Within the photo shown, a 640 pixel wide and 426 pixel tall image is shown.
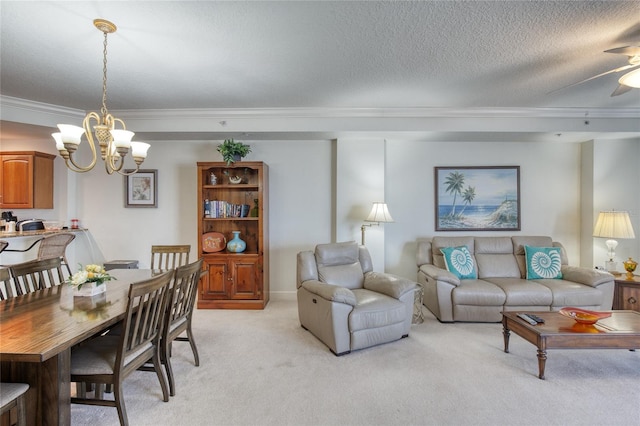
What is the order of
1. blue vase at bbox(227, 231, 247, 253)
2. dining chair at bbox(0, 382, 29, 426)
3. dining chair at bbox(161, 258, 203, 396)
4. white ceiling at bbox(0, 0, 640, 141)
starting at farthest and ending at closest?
blue vase at bbox(227, 231, 247, 253)
dining chair at bbox(161, 258, 203, 396)
white ceiling at bbox(0, 0, 640, 141)
dining chair at bbox(0, 382, 29, 426)

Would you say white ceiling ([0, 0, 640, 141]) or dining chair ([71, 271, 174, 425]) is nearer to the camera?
dining chair ([71, 271, 174, 425])

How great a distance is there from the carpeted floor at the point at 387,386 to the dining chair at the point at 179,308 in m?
0.24

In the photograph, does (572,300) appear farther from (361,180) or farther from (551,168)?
(361,180)

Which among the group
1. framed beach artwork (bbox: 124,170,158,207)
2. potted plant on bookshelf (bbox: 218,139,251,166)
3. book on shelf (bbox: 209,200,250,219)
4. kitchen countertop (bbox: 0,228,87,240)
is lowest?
kitchen countertop (bbox: 0,228,87,240)

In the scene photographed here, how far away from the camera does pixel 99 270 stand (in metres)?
2.32

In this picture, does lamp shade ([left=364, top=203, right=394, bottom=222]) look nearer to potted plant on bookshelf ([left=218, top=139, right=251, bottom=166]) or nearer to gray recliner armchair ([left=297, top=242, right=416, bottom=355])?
gray recliner armchair ([left=297, top=242, right=416, bottom=355])

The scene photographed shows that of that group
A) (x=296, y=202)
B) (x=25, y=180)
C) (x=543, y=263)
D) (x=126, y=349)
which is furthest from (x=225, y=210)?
(x=543, y=263)

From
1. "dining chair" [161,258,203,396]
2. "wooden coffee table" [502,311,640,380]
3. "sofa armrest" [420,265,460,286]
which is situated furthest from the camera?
"sofa armrest" [420,265,460,286]

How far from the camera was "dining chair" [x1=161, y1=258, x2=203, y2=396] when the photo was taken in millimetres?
2189

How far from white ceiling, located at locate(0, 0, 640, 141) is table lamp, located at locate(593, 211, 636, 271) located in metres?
1.41

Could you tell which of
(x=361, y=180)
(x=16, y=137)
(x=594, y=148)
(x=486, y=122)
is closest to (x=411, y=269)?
(x=361, y=180)

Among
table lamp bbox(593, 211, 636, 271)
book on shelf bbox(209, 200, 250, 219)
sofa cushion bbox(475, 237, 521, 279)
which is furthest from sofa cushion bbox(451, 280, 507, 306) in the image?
book on shelf bbox(209, 200, 250, 219)

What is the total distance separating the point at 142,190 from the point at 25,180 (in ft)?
5.05

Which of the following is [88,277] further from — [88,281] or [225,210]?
[225,210]
